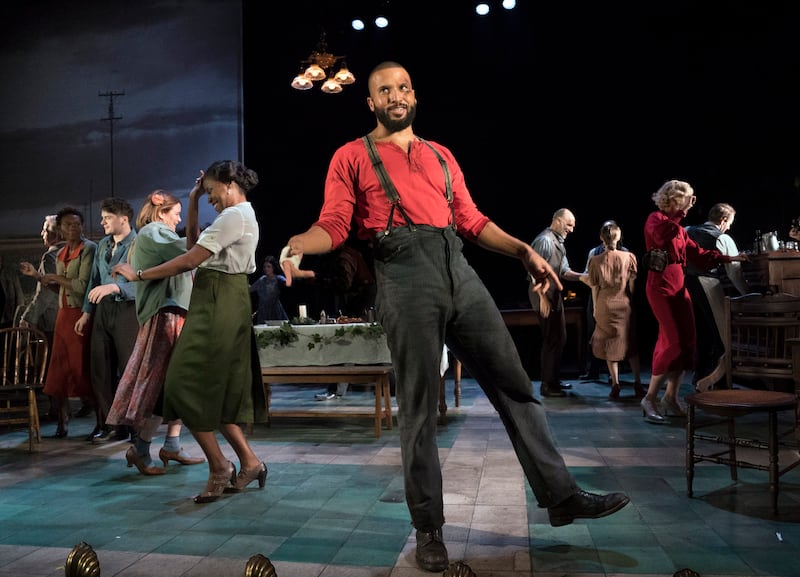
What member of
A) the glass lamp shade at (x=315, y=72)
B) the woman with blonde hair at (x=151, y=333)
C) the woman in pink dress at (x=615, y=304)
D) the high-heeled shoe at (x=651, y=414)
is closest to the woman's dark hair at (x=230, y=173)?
the woman with blonde hair at (x=151, y=333)

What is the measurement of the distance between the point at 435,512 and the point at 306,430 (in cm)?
308

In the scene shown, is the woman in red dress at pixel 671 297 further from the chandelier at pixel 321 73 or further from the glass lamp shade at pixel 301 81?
the glass lamp shade at pixel 301 81

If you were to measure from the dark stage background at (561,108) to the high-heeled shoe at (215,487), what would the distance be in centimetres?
635

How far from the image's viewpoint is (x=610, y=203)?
9.46 m

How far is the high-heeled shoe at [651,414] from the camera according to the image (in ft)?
16.4

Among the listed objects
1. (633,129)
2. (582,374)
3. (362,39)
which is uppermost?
(362,39)

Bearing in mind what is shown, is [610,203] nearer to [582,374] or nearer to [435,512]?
[582,374]

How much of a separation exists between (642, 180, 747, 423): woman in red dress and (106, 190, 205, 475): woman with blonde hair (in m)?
3.36

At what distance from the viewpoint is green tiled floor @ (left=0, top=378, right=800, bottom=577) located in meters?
2.30

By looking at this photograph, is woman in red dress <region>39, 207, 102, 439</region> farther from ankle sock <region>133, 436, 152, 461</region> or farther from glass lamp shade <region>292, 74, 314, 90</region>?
glass lamp shade <region>292, 74, 314, 90</region>

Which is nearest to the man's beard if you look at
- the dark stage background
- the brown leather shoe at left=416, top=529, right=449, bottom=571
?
the brown leather shoe at left=416, top=529, right=449, bottom=571

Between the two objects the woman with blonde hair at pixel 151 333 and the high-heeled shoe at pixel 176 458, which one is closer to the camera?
the woman with blonde hair at pixel 151 333

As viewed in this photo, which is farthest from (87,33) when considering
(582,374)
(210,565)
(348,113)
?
(210,565)

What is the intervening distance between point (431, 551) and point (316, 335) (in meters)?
2.99
